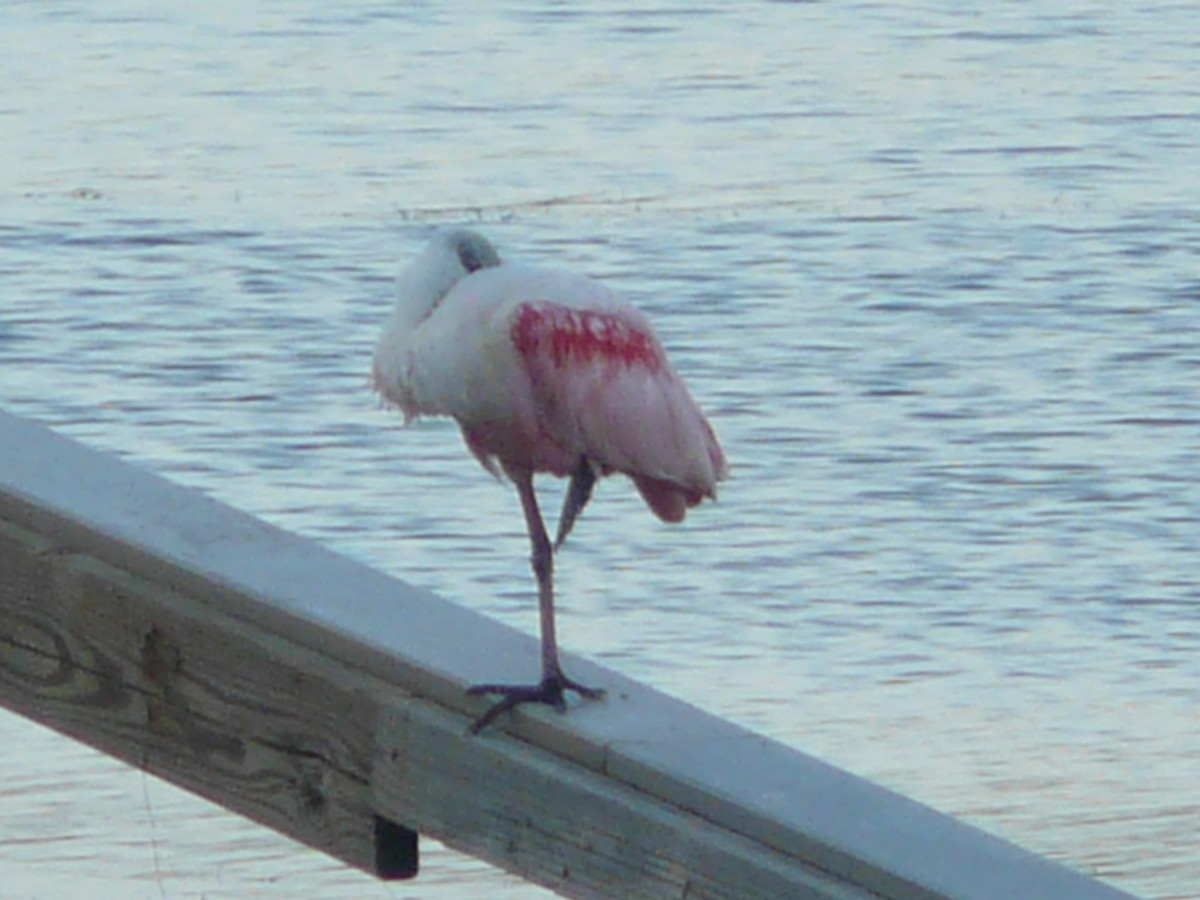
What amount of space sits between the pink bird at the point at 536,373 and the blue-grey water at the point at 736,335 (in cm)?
120

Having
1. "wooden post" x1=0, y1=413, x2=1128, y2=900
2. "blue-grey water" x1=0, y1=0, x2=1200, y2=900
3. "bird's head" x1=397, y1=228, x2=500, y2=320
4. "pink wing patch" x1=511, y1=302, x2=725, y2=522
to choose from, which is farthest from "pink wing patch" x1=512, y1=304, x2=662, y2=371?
"blue-grey water" x1=0, y1=0, x2=1200, y2=900

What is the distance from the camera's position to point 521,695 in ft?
6.07

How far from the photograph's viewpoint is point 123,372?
20.9 feet

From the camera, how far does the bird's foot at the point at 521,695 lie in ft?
6.04

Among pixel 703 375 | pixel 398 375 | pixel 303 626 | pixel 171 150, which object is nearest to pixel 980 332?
pixel 703 375

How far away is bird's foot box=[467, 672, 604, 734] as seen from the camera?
1841 millimetres

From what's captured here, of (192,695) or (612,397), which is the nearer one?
(192,695)

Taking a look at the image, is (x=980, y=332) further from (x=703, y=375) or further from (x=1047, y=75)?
(x=1047, y=75)

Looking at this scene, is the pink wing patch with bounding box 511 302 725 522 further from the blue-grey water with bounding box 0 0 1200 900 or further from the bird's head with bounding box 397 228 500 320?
the blue-grey water with bounding box 0 0 1200 900

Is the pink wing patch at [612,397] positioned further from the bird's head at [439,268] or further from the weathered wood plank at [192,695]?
the weathered wood plank at [192,695]

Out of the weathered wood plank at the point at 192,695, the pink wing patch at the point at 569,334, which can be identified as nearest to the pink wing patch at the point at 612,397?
the pink wing patch at the point at 569,334

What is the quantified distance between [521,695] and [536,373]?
104 cm

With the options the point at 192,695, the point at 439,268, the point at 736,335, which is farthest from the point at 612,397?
the point at 736,335

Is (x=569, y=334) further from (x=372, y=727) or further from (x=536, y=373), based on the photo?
(x=372, y=727)
